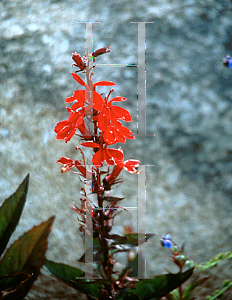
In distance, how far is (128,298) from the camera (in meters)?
0.57

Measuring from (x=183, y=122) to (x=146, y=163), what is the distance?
0.10 m

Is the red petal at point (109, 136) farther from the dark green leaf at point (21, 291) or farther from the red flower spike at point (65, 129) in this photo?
the dark green leaf at point (21, 291)

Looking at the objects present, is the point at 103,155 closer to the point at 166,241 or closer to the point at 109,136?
the point at 109,136

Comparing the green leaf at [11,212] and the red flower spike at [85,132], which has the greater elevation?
the red flower spike at [85,132]

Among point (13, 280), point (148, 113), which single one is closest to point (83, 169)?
point (148, 113)

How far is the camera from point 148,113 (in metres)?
0.59

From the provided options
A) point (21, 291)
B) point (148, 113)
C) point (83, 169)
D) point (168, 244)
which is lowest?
point (21, 291)

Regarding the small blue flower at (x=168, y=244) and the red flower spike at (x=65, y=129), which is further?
the small blue flower at (x=168, y=244)

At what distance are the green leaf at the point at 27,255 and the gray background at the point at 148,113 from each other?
0.06 feet

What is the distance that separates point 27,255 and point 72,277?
4.6 inches

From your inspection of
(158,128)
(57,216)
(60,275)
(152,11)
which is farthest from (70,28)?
(60,275)

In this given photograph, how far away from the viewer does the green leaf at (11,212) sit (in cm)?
64

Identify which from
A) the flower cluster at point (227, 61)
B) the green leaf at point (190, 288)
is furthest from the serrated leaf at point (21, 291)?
the flower cluster at point (227, 61)

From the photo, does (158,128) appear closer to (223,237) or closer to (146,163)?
(146,163)
